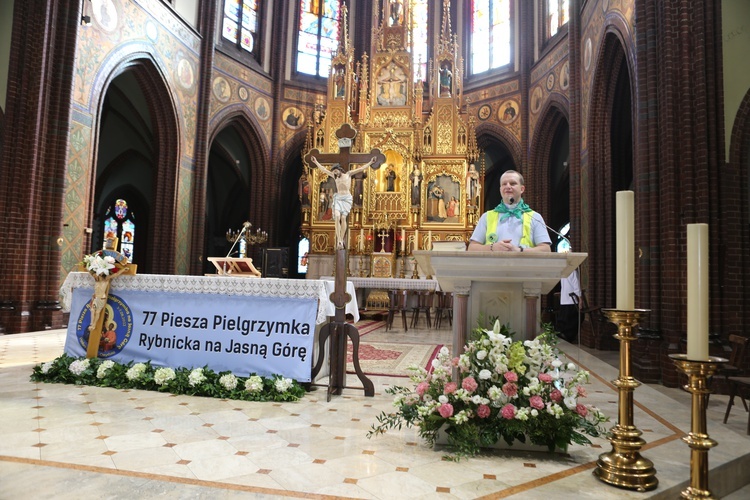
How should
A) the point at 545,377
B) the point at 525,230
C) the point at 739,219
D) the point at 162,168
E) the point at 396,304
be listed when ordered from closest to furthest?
the point at 545,377
the point at 525,230
the point at 739,219
the point at 396,304
the point at 162,168

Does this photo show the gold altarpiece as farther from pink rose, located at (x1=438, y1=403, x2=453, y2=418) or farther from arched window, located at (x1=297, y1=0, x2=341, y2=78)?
pink rose, located at (x1=438, y1=403, x2=453, y2=418)

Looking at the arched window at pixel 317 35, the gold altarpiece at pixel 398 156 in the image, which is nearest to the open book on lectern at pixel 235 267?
the gold altarpiece at pixel 398 156

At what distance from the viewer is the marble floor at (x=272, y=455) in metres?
2.90

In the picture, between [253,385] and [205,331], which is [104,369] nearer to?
[205,331]

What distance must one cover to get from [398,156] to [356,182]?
168 centimetres

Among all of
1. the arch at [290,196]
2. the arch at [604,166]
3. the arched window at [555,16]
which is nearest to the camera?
the arch at [604,166]

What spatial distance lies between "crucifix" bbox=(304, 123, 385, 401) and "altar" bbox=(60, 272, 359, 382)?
0.54 feet

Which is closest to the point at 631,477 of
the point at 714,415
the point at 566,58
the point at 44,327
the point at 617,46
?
the point at 714,415

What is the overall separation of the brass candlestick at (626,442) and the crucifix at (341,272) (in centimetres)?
257

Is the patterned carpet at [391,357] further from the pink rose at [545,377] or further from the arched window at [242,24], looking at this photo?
the arched window at [242,24]

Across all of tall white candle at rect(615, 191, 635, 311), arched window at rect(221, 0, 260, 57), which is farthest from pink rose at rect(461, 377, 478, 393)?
arched window at rect(221, 0, 260, 57)

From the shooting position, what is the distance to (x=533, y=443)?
3.58m

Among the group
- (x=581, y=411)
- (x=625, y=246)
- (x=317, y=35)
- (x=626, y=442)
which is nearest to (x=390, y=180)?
(x=317, y=35)

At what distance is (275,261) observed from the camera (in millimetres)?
15688
